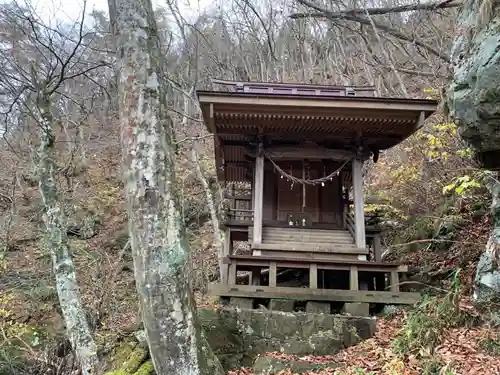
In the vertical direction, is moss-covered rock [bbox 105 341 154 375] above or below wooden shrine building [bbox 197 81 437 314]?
below

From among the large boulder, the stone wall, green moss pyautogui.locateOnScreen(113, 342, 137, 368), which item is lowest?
green moss pyautogui.locateOnScreen(113, 342, 137, 368)

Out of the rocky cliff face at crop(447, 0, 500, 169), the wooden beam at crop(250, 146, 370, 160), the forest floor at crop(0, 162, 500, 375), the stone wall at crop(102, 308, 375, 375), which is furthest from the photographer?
the wooden beam at crop(250, 146, 370, 160)

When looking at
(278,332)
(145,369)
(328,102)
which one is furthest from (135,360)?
(328,102)

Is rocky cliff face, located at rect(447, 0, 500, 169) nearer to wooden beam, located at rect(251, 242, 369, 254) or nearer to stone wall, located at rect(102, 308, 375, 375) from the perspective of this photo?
wooden beam, located at rect(251, 242, 369, 254)

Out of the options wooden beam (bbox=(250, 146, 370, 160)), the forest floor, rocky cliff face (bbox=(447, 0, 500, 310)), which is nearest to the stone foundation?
the forest floor

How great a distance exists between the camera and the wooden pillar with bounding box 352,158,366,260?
863cm

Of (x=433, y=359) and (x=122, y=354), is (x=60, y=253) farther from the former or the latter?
(x=433, y=359)

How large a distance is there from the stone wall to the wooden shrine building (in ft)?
1.82

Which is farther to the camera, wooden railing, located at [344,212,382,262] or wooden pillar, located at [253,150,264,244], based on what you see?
wooden railing, located at [344,212,382,262]

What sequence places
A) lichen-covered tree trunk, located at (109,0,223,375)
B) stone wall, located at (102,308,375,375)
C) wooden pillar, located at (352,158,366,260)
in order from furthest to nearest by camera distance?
wooden pillar, located at (352,158,366,260)
stone wall, located at (102,308,375,375)
lichen-covered tree trunk, located at (109,0,223,375)

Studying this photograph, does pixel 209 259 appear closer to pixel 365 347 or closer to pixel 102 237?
pixel 102 237

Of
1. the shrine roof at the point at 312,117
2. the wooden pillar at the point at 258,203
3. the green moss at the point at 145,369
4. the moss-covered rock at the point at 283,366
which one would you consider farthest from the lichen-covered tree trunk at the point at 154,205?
the wooden pillar at the point at 258,203

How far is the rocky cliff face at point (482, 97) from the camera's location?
5660 millimetres

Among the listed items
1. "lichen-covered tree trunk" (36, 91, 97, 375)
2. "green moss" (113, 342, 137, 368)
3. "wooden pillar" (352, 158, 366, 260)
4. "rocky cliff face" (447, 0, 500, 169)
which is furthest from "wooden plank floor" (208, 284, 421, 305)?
"rocky cliff face" (447, 0, 500, 169)
